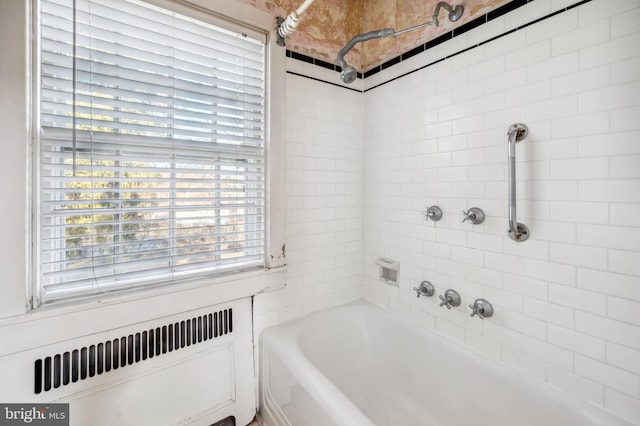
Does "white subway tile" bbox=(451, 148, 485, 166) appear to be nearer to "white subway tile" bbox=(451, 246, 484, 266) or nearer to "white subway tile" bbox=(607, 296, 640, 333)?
"white subway tile" bbox=(451, 246, 484, 266)

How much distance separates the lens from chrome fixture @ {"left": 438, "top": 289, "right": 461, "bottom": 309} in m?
1.41

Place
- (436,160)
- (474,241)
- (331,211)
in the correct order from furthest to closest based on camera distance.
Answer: (331,211) < (436,160) < (474,241)

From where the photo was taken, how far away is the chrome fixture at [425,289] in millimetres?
1529

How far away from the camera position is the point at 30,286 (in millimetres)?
989

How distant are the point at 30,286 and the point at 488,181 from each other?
6.33 feet

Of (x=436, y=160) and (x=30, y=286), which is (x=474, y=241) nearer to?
(x=436, y=160)

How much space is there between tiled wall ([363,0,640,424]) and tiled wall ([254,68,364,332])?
1.42ft

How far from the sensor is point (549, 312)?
1.12m

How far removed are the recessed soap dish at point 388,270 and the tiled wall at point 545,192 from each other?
0.45 feet

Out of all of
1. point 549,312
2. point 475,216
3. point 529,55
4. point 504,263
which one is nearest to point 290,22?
point 529,55

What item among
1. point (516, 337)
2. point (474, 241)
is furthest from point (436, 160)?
point (516, 337)

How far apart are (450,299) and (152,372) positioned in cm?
148

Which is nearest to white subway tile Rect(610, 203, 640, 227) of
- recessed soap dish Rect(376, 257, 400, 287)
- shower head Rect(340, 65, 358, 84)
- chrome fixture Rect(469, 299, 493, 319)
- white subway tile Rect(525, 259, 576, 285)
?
white subway tile Rect(525, 259, 576, 285)

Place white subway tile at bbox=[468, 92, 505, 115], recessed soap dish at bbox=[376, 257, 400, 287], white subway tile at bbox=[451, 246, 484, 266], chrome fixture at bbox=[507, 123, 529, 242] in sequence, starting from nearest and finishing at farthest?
chrome fixture at bbox=[507, 123, 529, 242], white subway tile at bbox=[468, 92, 505, 115], white subway tile at bbox=[451, 246, 484, 266], recessed soap dish at bbox=[376, 257, 400, 287]
